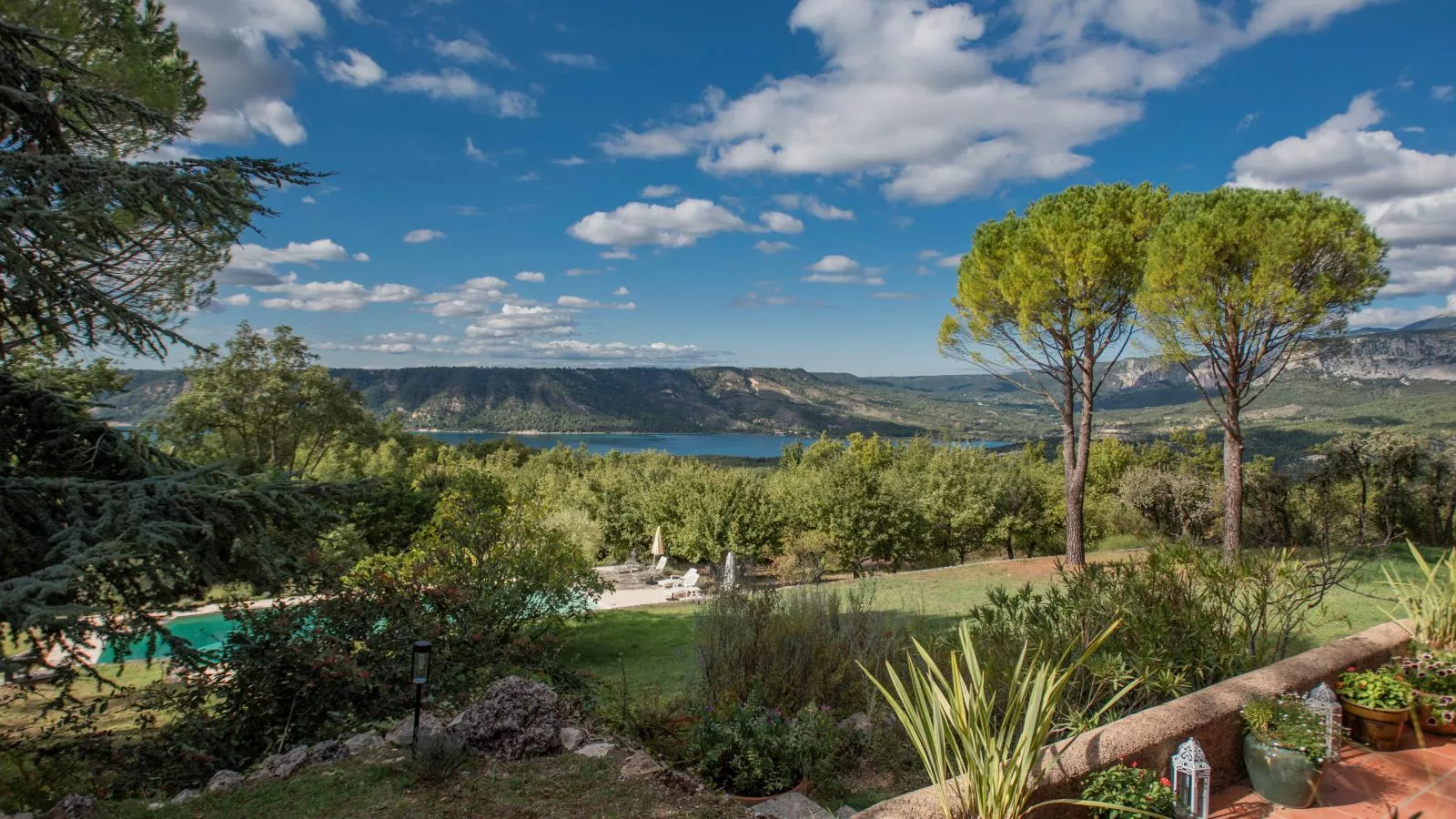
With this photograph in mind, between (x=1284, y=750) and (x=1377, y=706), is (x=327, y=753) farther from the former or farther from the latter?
(x=1377, y=706)

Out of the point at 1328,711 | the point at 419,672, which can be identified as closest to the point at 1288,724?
the point at 1328,711

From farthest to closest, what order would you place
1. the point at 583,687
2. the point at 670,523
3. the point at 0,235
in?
1. the point at 670,523
2. the point at 583,687
3. the point at 0,235

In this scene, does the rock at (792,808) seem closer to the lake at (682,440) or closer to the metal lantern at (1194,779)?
the metal lantern at (1194,779)

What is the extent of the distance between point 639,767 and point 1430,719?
432cm

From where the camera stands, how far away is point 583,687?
612 centimetres

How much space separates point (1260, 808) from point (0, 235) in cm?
608

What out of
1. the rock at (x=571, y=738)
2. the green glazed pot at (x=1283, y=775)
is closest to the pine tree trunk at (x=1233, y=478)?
the green glazed pot at (x=1283, y=775)

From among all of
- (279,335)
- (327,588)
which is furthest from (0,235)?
(279,335)

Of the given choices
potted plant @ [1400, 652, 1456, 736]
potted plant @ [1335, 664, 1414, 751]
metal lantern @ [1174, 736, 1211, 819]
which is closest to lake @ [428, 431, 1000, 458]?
potted plant @ [1400, 652, 1456, 736]

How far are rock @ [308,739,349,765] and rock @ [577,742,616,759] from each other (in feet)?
5.13

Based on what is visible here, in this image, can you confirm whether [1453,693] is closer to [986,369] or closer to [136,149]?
[986,369]

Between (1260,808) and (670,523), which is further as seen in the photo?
(670,523)

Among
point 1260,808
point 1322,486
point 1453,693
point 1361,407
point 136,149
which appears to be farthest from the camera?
point 1361,407

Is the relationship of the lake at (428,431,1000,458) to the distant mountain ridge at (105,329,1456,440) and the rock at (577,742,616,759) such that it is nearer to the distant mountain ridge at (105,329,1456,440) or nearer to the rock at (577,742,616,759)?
the distant mountain ridge at (105,329,1456,440)
